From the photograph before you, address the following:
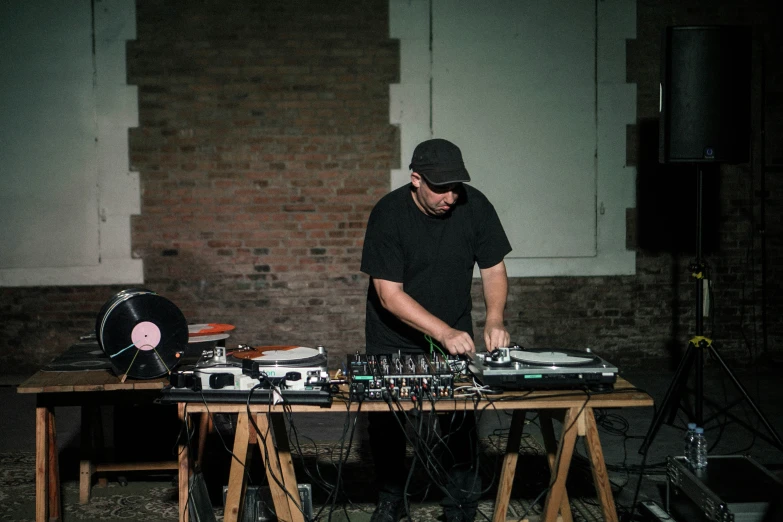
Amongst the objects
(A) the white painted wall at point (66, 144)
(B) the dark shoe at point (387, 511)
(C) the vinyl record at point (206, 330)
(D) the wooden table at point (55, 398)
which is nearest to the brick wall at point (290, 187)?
(A) the white painted wall at point (66, 144)

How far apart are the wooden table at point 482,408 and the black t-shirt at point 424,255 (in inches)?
22.0

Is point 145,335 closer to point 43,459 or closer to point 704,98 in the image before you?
point 43,459

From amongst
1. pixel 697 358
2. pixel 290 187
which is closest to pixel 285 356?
pixel 697 358

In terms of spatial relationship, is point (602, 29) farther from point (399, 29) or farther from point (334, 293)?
point (334, 293)

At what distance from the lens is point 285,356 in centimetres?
269

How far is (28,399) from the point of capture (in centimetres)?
571

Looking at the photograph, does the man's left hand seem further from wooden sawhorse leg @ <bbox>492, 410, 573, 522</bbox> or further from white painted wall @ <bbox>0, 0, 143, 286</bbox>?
white painted wall @ <bbox>0, 0, 143, 286</bbox>

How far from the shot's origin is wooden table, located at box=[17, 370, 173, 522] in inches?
116

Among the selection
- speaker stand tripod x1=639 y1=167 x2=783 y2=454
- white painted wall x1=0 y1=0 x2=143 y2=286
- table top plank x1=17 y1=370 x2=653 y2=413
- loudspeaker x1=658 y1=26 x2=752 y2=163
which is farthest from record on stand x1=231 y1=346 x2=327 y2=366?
white painted wall x1=0 y1=0 x2=143 y2=286

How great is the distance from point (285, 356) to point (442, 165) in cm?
92

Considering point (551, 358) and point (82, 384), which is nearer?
point (551, 358)

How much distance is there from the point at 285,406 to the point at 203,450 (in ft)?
3.87

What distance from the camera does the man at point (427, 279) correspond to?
3.05 m

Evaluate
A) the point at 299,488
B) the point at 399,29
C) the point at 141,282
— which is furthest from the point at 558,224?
the point at 299,488
